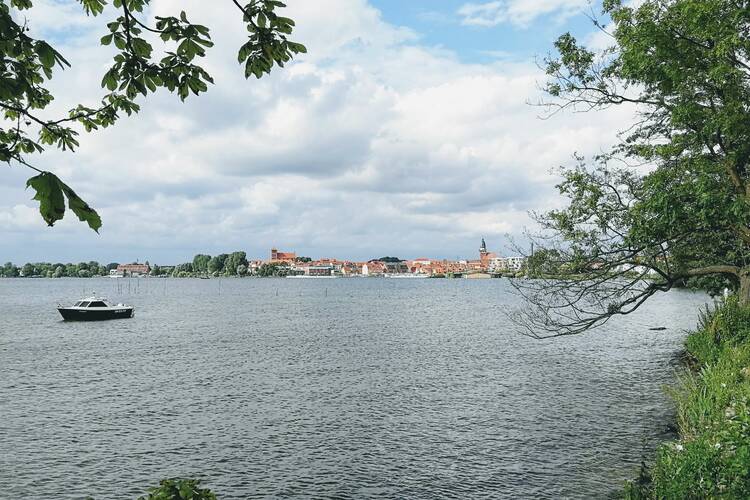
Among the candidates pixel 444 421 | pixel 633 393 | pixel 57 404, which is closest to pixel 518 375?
pixel 633 393

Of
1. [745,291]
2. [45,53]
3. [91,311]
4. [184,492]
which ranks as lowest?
[91,311]

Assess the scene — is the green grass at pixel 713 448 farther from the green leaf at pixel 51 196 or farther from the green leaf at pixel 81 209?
the green leaf at pixel 51 196

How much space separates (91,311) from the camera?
7881 centimetres

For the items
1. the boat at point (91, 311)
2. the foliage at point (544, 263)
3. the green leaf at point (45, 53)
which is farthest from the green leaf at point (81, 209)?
the boat at point (91, 311)

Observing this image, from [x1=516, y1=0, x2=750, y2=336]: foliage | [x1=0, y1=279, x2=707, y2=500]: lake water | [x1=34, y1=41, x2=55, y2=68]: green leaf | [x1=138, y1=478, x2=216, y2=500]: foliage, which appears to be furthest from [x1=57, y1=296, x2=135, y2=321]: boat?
[x1=34, y1=41, x2=55, y2=68]: green leaf

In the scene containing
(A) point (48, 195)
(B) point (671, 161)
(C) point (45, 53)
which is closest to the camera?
(A) point (48, 195)

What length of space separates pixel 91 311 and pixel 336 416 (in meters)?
63.9

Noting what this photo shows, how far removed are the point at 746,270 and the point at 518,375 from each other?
54.6ft

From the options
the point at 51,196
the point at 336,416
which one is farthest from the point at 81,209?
the point at 336,416

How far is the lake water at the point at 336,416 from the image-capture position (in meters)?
18.8

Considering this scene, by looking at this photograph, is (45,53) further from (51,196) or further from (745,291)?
(745,291)

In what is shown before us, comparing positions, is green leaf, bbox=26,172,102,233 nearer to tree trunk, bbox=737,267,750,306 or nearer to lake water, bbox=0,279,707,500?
lake water, bbox=0,279,707,500

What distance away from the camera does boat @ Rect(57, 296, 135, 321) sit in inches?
3063

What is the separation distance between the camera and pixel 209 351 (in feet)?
161
